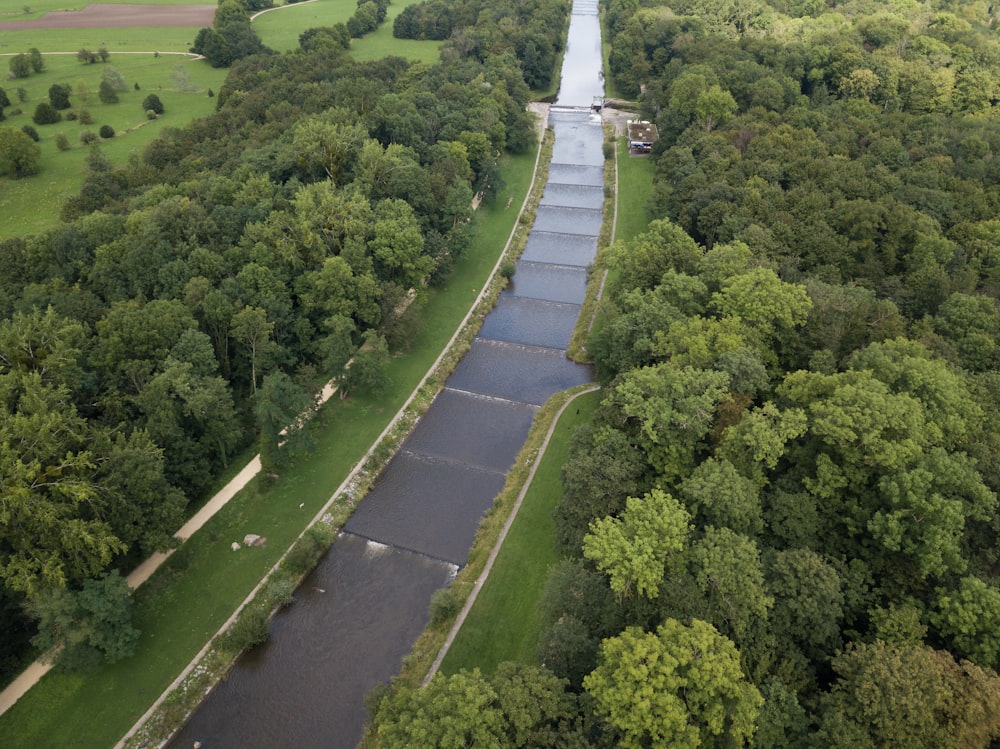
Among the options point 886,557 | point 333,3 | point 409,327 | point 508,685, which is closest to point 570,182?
point 409,327

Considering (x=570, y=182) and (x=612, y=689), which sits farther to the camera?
(x=570, y=182)

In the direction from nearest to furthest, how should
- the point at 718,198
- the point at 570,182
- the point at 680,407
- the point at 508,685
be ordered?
the point at 508,685 < the point at 680,407 < the point at 718,198 < the point at 570,182

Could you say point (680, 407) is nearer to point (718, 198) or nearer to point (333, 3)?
point (718, 198)

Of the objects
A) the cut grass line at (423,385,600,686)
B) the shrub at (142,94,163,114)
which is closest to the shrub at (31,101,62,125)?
the shrub at (142,94,163,114)

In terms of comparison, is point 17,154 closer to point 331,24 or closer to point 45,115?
point 45,115

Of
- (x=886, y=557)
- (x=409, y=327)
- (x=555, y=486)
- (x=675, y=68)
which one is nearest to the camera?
(x=886, y=557)

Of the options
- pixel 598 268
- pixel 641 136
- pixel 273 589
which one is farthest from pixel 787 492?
pixel 641 136

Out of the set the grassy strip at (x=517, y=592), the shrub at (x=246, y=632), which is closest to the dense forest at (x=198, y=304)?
the shrub at (x=246, y=632)

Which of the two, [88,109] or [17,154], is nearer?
[17,154]
